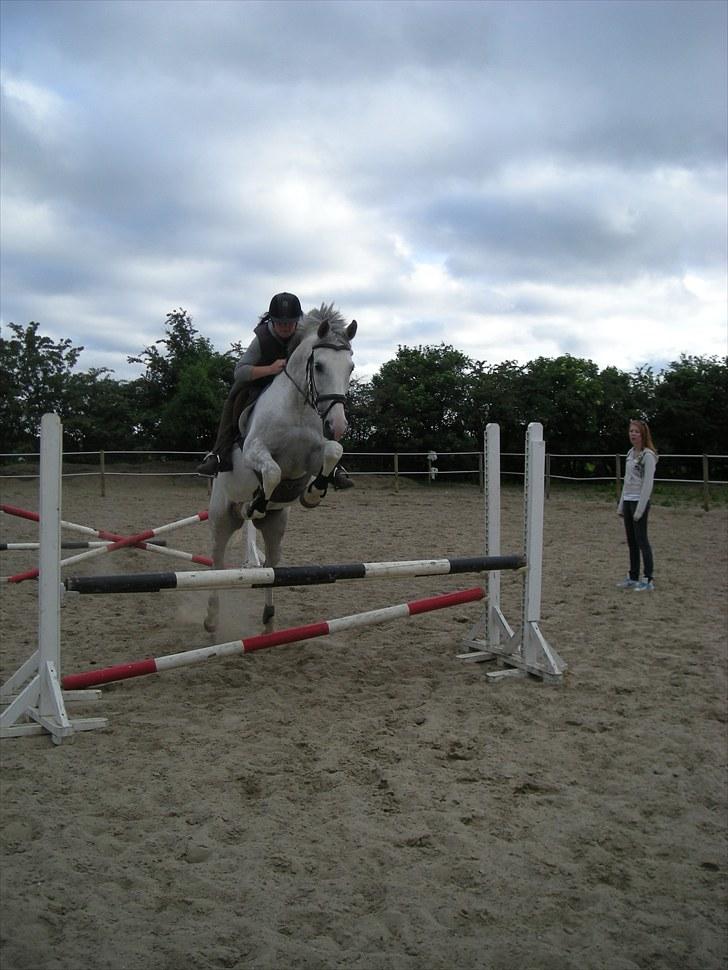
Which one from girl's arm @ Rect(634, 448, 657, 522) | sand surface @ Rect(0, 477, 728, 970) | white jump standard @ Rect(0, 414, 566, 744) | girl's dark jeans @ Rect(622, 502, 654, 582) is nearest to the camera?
sand surface @ Rect(0, 477, 728, 970)

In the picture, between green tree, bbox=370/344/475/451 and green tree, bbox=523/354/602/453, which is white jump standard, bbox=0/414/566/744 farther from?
green tree, bbox=523/354/602/453

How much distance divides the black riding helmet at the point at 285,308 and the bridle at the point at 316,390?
1.39ft

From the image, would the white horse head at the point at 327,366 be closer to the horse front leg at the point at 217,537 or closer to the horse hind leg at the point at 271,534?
the horse hind leg at the point at 271,534

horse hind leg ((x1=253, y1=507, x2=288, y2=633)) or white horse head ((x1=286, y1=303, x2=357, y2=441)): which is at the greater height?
white horse head ((x1=286, y1=303, x2=357, y2=441))

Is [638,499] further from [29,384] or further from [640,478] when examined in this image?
[29,384]

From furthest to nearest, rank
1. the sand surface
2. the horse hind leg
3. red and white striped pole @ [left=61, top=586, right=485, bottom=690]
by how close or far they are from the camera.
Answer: the horse hind leg → red and white striped pole @ [left=61, top=586, right=485, bottom=690] → the sand surface

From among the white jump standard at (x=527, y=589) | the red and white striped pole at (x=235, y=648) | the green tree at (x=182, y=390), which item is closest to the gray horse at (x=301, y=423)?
the red and white striped pole at (x=235, y=648)

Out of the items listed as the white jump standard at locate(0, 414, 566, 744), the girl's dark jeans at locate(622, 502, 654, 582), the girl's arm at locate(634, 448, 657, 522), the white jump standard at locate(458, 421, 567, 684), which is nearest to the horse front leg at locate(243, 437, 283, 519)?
the white jump standard at locate(0, 414, 566, 744)

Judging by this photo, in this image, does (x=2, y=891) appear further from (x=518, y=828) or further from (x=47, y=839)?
(x=518, y=828)

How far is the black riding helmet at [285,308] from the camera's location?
15.8 ft

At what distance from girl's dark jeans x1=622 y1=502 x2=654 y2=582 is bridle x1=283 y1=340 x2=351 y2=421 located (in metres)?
4.44

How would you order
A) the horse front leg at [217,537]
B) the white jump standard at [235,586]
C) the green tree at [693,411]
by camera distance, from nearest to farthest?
the white jump standard at [235,586]
the horse front leg at [217,537]
the green tree at [693,411]

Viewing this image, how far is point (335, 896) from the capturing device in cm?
235

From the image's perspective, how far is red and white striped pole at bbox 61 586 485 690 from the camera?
3730mm
